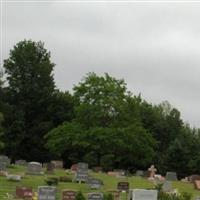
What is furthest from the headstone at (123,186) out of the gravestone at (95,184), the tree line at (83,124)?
the tree line at (83,124)

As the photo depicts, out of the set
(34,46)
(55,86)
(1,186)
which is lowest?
(1,186)

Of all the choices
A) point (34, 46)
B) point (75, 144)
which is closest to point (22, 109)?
point (34, 46)

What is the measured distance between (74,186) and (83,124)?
23.2 m

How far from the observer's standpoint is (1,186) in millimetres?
31656

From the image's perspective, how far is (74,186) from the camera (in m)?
34.5

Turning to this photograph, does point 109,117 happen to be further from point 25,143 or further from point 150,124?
point 150,124

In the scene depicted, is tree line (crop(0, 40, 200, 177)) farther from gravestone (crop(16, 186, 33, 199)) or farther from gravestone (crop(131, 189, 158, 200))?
gravestone (crop(131, 189, 158, 200))

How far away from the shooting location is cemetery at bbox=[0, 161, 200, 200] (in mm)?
25203

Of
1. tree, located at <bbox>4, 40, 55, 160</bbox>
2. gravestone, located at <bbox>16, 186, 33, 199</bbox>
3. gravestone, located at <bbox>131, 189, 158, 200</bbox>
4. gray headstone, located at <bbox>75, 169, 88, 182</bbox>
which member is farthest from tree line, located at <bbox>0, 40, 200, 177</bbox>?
gravestone, located at <bbox>131, 189, 158, 200</bbox>

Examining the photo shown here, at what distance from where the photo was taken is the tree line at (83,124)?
56469mm

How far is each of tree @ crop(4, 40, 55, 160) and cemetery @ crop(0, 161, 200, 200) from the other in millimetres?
21722

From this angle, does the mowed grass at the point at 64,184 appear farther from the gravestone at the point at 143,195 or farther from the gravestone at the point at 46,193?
the gravestone at the point at 143,195

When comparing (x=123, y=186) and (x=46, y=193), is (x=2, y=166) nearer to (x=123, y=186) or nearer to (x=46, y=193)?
(x=123, y=186)

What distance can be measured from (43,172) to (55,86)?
3540 centimetres
